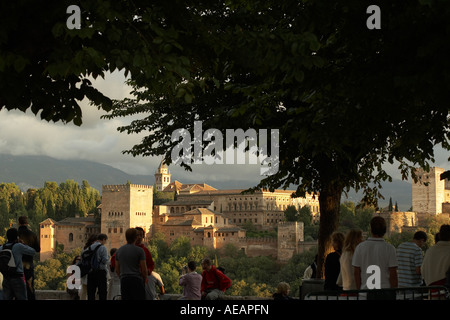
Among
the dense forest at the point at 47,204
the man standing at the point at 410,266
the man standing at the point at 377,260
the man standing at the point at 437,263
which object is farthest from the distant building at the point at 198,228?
the man standing at the point at 377,260

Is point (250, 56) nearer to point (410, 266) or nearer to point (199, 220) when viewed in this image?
point (410, 266)

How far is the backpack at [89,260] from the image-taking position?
10.2 meters

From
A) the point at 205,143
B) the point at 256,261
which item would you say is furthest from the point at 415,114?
the point at 256,261

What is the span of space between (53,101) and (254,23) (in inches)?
96.3

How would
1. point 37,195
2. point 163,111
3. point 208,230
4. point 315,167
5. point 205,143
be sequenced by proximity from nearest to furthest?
point 315,167 → point 205,143 → point 163,111 → point 208,230 → point 37,195

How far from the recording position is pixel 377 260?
281 inches

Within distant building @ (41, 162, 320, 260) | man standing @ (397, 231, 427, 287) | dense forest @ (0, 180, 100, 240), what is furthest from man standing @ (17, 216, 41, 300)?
dense forest @ (0, 180, 100, 240)

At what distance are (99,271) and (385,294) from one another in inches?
214

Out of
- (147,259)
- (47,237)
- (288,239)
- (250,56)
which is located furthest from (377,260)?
(47,237)

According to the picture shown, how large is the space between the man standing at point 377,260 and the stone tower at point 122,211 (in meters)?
105

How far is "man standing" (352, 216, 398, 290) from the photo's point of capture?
7098 millimetres

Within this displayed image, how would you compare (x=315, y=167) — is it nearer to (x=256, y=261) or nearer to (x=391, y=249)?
(x=391, y=249)

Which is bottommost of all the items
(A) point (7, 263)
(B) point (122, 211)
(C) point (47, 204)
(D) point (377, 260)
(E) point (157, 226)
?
(E) point (157, 226)
